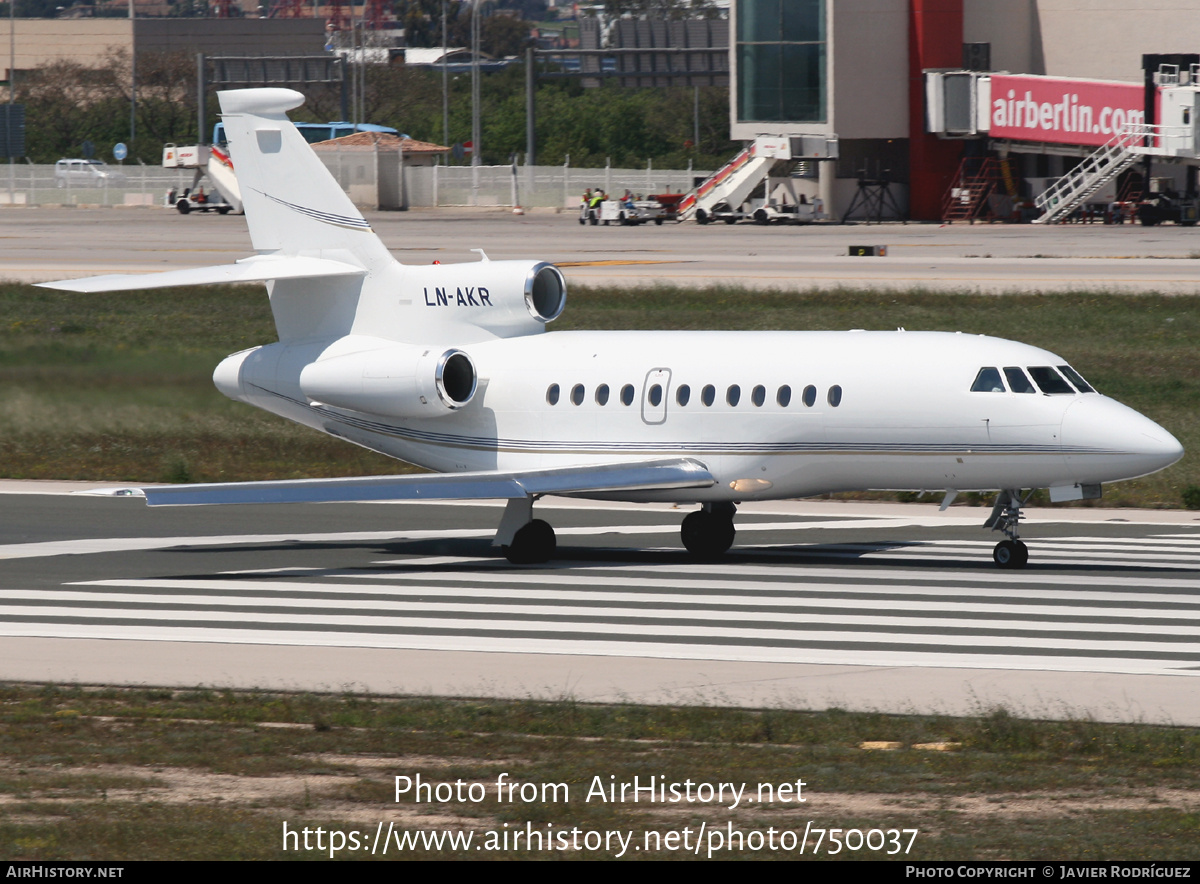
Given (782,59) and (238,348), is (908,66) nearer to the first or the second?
(782,59)

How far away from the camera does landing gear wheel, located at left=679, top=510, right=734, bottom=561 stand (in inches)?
966

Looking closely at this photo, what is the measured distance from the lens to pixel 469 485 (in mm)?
23297

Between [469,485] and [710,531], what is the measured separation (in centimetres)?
361

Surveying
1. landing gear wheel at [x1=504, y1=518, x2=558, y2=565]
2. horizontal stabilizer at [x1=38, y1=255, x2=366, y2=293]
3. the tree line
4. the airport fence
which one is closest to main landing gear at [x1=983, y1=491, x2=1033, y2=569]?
landing gear wheel at [x1=504, y1=518, x2=558, y2=565]

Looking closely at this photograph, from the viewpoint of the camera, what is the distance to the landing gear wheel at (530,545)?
2420cm

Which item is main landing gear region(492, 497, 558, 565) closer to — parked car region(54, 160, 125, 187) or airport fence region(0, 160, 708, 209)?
airport fence region(0, 160, 708, 209)

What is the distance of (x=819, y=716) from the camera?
14477 mm

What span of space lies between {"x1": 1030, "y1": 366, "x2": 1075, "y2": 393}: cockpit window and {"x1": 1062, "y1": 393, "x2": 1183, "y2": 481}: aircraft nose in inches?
15.9

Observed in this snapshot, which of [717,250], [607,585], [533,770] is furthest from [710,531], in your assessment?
[717,250]

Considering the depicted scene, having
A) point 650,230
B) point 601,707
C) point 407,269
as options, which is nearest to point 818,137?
point 650,230

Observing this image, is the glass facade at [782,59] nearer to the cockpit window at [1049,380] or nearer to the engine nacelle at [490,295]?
the engine nacelle at [490,295]

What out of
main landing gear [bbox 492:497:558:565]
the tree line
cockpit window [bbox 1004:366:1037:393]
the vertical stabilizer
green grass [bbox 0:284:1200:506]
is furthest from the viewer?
the tree line

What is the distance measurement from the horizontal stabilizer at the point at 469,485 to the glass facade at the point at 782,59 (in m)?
70.5

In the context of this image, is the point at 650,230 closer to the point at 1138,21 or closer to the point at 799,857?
the point at 1138,21
